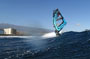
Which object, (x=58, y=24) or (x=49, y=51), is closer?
(x=49, y=51)

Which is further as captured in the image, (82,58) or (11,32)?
(11,32)

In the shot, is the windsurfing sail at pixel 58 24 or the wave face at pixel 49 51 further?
the windsurfing sail at pixel 58 24

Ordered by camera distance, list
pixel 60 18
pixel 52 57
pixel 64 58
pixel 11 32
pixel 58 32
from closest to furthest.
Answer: pixel 64 58
pixel 52 57
pixel 58 32
pixel 60 18
pixel 11 32

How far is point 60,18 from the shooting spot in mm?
111000

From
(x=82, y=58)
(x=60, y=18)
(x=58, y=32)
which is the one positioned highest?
(x=60, y=18)

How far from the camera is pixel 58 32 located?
104312 mm

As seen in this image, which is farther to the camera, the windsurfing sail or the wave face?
the windsurfing sail

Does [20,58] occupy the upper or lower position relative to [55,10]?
lower

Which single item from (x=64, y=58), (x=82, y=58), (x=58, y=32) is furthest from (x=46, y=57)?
(x=58, y=32)

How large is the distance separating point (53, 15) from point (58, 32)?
10728mm

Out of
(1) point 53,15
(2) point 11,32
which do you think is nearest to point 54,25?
(1) point 53,15

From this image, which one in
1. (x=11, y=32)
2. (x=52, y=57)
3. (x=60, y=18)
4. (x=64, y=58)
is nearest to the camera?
(x=64, y=58)

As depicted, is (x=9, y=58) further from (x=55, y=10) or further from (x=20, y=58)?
(x=55, y=10)

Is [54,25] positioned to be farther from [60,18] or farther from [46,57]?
[46,57]
